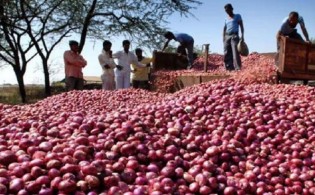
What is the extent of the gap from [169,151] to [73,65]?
740 cm

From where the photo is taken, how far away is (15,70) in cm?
1939

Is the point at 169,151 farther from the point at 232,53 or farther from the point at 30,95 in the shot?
the point at 30,95

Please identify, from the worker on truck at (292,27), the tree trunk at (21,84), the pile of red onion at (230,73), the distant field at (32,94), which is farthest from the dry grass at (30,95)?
the worker on truck at (292,27)

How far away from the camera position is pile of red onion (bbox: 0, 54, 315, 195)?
7.50 ft

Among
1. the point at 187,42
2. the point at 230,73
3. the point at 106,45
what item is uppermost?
the point at 187,42

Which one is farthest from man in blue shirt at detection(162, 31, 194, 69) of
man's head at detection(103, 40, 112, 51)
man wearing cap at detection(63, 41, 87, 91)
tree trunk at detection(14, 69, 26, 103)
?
tree trunk at detection(14, 69, 26, 103)

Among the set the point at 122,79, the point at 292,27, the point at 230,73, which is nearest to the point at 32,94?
the point at 122,79

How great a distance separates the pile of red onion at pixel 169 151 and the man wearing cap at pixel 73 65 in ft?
18.6

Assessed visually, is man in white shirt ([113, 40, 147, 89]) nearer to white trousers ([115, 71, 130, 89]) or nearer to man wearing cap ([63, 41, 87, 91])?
white trousers ([115, 71, 130, 89])

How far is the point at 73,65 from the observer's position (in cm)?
988

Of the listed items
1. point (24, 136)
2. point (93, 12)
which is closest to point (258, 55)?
point (93, 12)

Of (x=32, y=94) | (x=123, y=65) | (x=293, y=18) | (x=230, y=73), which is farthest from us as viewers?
(x=32, y=94)

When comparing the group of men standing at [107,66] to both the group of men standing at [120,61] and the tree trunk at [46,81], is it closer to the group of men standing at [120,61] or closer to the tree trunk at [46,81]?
the group of men standing at [120,61]

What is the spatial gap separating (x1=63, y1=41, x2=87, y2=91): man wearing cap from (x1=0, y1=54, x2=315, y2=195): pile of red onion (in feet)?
18.6
